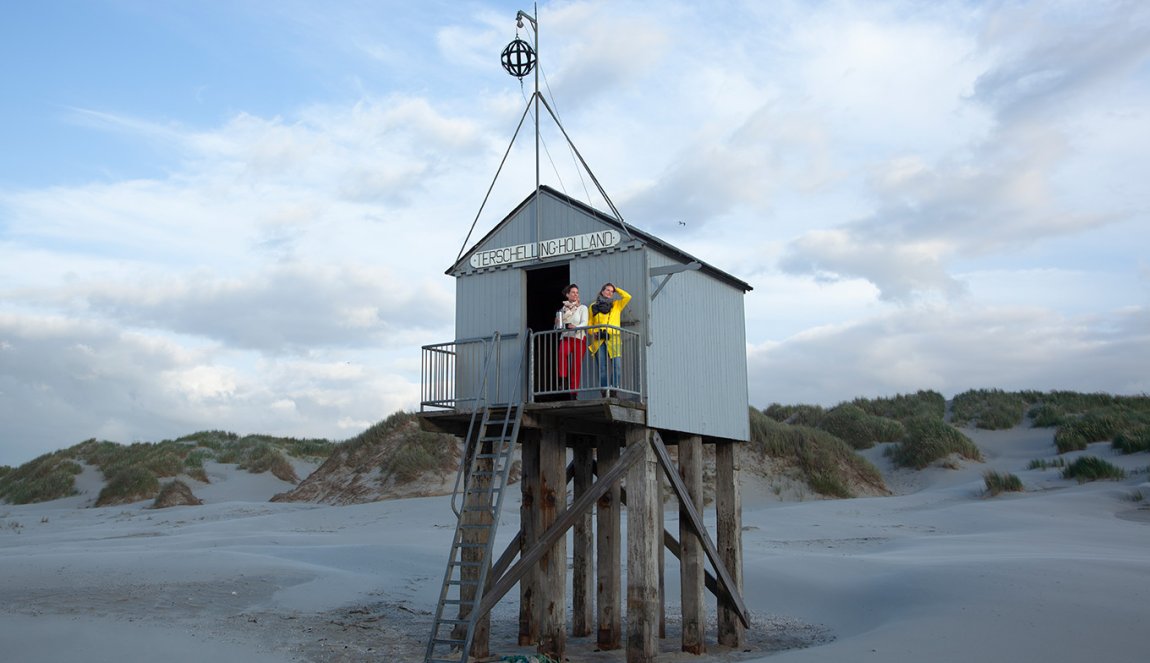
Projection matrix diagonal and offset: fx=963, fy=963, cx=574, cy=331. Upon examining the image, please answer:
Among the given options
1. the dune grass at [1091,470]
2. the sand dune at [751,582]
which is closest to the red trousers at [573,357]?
the sand dune at [751,582]

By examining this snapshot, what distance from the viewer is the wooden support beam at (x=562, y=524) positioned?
43.0ft

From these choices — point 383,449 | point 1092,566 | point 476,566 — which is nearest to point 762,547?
point 1092,566

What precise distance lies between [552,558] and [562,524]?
0.74m

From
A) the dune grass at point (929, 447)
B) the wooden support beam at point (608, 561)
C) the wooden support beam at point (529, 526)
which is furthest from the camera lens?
the dune grass at point (929, 447)

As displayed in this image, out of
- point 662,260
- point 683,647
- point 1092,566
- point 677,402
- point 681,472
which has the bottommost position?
point 683,647

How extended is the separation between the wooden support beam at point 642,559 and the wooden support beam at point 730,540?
282 cm

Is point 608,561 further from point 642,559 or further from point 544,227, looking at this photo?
point 544,227

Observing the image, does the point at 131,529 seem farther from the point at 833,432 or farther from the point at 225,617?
the point at 833,432

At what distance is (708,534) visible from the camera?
15023mm

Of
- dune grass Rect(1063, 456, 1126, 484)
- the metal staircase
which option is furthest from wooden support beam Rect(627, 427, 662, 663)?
dune grass Rect(1063, 456, 1126, 484)

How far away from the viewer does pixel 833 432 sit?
135 feet

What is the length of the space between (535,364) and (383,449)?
76.6ft

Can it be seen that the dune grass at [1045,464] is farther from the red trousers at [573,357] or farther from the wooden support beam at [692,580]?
the red trousers at [573,357]

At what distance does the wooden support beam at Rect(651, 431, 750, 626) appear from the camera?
13633 millimetres
